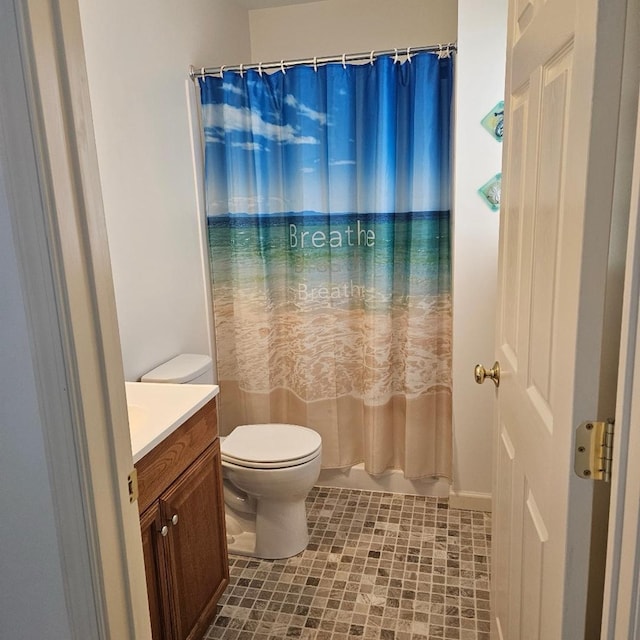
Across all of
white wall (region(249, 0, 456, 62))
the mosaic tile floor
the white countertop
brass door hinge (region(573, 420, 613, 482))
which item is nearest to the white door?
brass door hinge (region(573, 420, 613, 482))

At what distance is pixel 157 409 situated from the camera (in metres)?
1.67

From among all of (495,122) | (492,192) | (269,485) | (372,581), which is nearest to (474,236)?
(492,192)

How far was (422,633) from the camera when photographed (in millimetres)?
1884

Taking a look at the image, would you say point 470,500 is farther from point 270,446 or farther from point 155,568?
point 155,568

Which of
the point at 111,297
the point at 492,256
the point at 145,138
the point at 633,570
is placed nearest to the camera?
the point at 633,570

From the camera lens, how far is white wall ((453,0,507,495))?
2242 mm

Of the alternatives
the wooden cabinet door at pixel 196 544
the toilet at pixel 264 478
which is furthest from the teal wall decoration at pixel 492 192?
the wooden cabinet door at pixel 196 544

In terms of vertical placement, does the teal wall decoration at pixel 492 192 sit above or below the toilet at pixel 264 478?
above

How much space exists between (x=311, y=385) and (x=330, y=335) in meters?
0.27

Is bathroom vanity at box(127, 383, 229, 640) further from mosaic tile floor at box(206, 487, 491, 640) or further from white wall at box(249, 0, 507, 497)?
white wall at box(249, 0, 507, 497)

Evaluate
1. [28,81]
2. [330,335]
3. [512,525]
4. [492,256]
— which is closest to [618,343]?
[512,525]

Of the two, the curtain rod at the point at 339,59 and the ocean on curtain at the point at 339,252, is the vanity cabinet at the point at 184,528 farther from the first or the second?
the curtain rod at the point at 339,59

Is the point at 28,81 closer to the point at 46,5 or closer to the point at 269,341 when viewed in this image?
the point at 46,5

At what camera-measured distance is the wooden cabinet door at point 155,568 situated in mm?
1498
